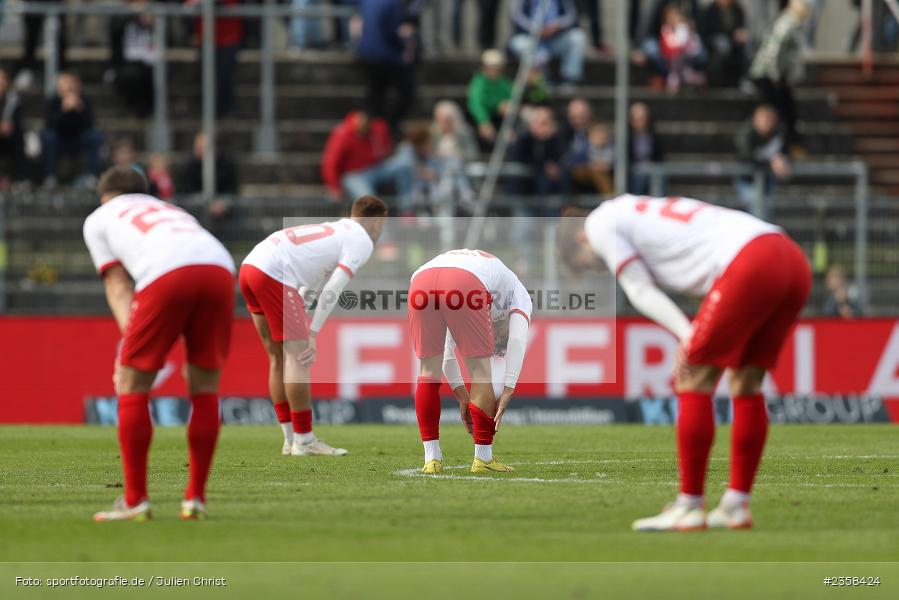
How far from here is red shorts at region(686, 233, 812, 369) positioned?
31.1 feet

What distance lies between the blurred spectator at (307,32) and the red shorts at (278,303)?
47.0 ft

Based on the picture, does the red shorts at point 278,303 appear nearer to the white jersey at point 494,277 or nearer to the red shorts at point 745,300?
the white jersey at point 494,277

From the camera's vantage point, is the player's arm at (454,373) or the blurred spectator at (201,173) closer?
the player's arm at (454,373)

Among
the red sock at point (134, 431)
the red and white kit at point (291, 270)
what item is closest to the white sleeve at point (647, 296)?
the red sock at point (134, 431)

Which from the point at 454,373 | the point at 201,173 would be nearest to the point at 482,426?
the point at 454,373

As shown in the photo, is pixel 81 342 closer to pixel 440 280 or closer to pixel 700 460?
pixel 440 280

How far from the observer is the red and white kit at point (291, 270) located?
49.8 ft

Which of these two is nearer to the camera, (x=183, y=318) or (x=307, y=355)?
(x=183, y=318)

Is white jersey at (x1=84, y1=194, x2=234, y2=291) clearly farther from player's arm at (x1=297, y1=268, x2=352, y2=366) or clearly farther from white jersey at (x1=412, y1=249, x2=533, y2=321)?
player's arm at (x1=297, y1=268, x2=352, y2=366)

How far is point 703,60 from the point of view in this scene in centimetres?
2920

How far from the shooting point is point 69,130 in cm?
2498

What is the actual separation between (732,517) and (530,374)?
42.5ft

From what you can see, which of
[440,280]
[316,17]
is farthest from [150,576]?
[316,17]

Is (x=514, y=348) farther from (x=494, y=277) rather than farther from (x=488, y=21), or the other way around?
(x=488, y=21)
